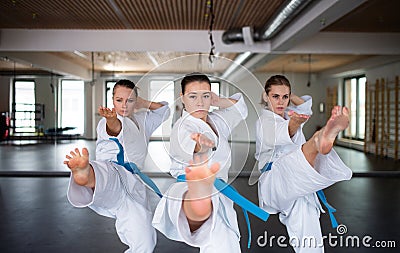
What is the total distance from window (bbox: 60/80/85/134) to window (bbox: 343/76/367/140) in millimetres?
5191

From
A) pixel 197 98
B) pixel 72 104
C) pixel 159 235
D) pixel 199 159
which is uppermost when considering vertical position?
pixel 72 104

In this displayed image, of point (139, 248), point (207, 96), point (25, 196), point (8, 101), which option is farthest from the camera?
point (8, 101)

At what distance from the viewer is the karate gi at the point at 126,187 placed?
1.56 meters

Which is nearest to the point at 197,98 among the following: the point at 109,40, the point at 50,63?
the point at 109,40

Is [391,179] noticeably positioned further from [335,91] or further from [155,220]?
[155,220]

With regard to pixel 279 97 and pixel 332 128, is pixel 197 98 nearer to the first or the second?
pixel 332 128

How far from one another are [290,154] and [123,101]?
807mm

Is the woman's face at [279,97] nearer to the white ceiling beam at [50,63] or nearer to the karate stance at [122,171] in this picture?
the karate stance at [122,171]

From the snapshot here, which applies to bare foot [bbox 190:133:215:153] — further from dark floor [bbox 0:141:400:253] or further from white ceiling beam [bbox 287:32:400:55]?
white ceiling beam [bbox 287:32:400:55]

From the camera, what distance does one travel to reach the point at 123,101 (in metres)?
1.94

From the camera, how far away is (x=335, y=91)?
7.98 metres

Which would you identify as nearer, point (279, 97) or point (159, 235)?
point (279, 97)

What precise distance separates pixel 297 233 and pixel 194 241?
104 centimetres

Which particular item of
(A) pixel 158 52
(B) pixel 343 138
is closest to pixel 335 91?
(B) pixel 343 138
